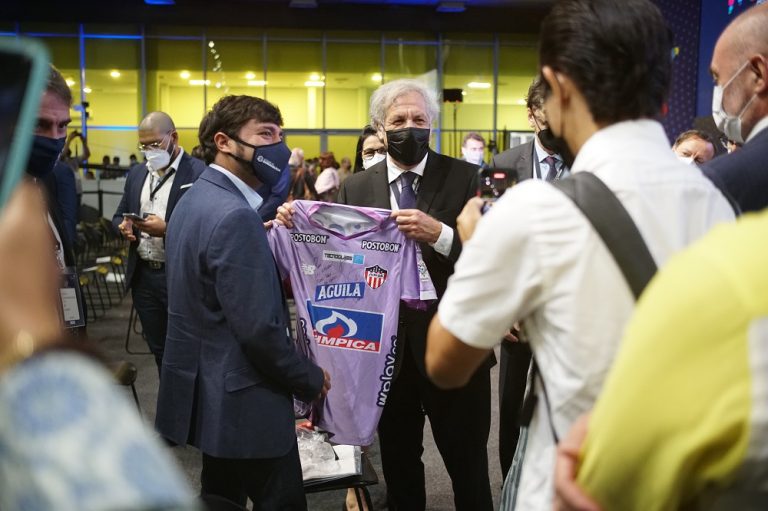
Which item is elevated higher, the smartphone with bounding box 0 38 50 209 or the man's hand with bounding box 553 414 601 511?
the smartphone with bounding box 0 38 50 209

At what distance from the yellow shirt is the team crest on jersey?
2.02m

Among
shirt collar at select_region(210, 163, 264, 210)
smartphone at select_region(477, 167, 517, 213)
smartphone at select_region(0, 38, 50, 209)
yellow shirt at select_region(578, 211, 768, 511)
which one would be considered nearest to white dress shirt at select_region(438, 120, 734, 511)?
yellow shirt at select_region(578, 211, 768, 511)

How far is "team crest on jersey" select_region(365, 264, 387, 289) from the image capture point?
2.87 m

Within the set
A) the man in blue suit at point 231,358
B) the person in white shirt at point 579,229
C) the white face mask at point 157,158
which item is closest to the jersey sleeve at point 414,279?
the man in blue suit at point 231,358

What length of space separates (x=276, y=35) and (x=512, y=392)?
1758cm

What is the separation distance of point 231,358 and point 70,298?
784 millimetres

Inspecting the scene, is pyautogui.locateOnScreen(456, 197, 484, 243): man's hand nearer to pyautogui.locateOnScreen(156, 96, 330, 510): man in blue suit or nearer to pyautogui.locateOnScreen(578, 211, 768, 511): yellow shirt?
pyautogui.locateOnScreen(578, 211, 768, 511): yellow shirt

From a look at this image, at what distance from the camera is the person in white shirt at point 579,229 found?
118 centimetres

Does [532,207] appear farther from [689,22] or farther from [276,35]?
[276,35]

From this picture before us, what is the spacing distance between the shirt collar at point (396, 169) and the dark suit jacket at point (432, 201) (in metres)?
0.02

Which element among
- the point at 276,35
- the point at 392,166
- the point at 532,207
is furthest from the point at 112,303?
the point at 276,35

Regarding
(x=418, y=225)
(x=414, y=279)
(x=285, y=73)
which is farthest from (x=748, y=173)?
(x=285, y=73)

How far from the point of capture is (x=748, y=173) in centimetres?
A: 186

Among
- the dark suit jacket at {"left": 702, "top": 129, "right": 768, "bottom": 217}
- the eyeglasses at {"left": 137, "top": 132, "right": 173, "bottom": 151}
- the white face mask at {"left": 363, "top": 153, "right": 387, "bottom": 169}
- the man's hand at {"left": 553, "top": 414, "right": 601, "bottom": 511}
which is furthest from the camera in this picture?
the eyeglasses at {"left": 137, "top": 132, "right": 173, "bottom": 151}
